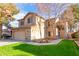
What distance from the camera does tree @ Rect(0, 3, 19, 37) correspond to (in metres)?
2.81

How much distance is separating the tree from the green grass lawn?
35 centimetres

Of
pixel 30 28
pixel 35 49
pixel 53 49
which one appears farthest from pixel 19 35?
pixel 53 49

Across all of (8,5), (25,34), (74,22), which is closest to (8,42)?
(25,34)

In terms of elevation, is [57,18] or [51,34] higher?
[57,18]

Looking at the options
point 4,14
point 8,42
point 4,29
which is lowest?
point 8,42

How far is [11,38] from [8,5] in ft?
1.44

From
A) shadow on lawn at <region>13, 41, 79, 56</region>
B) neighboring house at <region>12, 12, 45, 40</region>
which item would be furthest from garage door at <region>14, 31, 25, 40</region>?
shadow on lawn at <region>13, 41, 79, 56</region>

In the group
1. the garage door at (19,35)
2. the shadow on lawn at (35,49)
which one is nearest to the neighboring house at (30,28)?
the garage door at (19,35)

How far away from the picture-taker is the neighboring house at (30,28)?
9.23ft

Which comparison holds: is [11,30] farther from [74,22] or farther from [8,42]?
[74,22]

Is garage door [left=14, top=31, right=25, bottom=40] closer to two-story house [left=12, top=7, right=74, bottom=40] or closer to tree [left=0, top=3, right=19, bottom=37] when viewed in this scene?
two-story house [left=12, top=7, right=74, bottom=40]

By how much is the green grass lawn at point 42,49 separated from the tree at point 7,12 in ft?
1.15

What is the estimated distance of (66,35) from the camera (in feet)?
9.17

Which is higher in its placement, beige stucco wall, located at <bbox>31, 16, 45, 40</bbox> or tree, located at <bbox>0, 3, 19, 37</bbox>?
tree, located at <bbox>0, 3, 19, 37</bbox>
